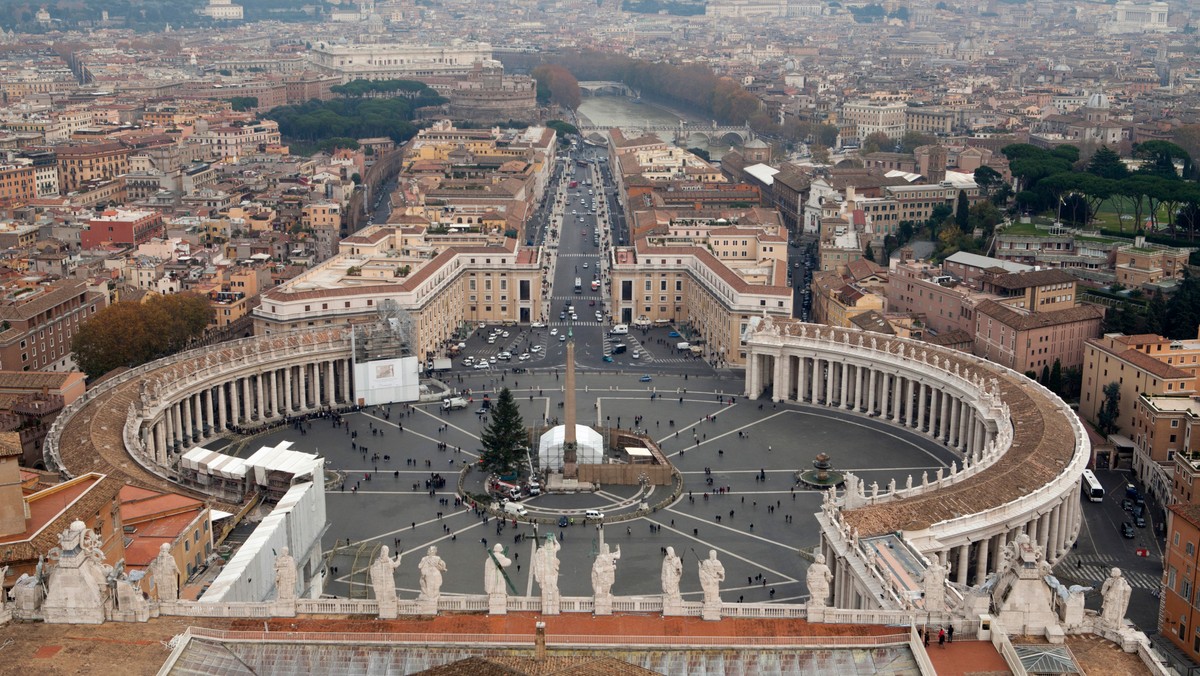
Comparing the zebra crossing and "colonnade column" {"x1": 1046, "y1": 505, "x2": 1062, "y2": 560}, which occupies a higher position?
"colonnade column" {"x1": 1046, "y1": 505, "x2": 1062, "y2": 560}

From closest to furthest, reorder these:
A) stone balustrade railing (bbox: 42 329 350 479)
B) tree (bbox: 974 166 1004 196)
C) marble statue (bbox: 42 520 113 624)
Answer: marble statue (bbox: 42 520 113 624)
stone balustrade railing (bbox: 42 329 350 479)
tree (bbox: 974 166 1004 196)

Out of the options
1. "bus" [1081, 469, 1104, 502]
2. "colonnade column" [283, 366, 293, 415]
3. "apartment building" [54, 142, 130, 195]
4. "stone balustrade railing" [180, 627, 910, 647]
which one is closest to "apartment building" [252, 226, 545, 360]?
"colonnade column" [283, 366, 293, 415]

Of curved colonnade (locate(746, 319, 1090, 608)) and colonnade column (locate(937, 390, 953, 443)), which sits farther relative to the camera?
colonnade column (locate(937, 390, 953, 443))

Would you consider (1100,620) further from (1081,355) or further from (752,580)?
(1081,355)

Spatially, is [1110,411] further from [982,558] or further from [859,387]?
[982,558]

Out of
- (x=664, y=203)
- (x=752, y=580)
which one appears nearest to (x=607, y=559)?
(x=752, y=580)

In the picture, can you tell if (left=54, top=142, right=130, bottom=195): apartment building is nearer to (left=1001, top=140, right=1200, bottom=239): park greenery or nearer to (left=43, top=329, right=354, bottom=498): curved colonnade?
(left=43, top=329, right=354, bottom=498): curved colonnade

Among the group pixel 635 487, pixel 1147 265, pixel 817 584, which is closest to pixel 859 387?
pixel 635 487
